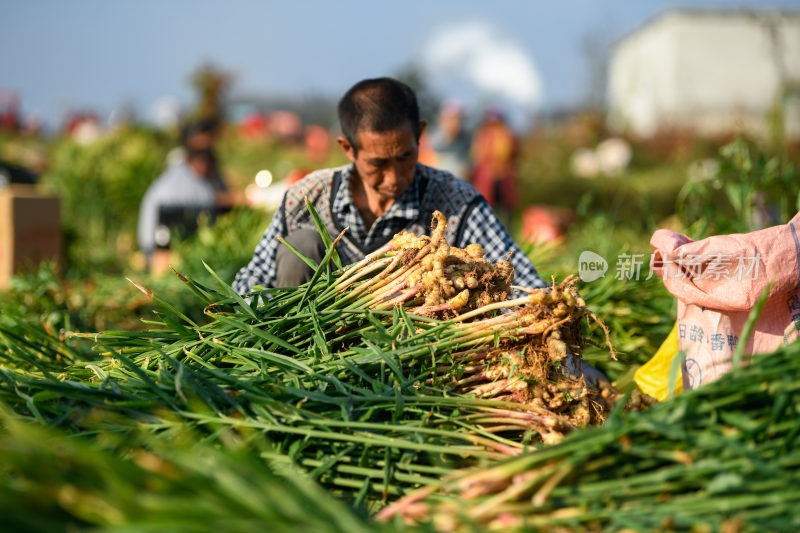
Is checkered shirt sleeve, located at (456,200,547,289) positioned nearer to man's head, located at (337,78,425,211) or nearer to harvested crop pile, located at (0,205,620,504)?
man's head, located at (337,78,425,211)

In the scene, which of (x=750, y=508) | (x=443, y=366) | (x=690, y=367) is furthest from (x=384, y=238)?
(x=750, y=508)

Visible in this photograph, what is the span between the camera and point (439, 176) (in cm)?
260

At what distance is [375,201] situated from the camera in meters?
2.51

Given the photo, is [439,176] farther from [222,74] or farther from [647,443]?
[222,74]

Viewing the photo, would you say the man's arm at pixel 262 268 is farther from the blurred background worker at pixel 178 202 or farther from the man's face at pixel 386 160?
the blurred background worker at pixel 178 202

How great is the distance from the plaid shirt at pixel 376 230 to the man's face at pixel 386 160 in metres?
0.07

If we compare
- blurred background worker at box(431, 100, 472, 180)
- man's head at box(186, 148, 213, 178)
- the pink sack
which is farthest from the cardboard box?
blurred background worker at box(431, 100, 472, 180)

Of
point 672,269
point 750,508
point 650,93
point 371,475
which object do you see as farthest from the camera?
point 650,93

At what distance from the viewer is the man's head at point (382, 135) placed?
7.59ft

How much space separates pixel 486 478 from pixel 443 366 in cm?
52

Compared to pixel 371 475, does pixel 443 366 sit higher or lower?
higher

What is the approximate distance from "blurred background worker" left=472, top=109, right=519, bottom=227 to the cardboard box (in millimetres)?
4632

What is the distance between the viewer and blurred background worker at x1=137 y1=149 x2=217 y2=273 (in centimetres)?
500

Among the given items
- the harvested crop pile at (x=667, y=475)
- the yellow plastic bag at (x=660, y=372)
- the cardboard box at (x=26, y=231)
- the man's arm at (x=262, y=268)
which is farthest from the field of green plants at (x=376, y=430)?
the cardboard box at (x=26, y=231)
